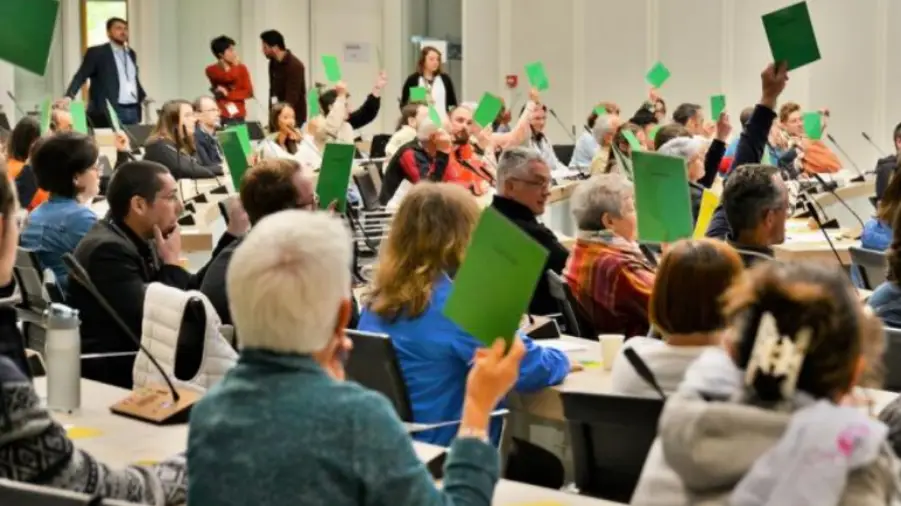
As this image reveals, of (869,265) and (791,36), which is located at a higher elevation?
(791,36)

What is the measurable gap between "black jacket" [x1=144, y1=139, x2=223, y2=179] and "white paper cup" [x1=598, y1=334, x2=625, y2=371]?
227 inches

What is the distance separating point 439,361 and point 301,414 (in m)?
1.77

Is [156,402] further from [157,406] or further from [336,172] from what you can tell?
[336,172]

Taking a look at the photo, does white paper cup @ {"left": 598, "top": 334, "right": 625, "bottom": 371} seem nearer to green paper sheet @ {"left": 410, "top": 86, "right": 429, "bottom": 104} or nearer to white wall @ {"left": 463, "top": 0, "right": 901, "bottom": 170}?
green paper sheet @ {"left": 410, "top": 86, "right": 429, "bottom": 104}

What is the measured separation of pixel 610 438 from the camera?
3.30 metres

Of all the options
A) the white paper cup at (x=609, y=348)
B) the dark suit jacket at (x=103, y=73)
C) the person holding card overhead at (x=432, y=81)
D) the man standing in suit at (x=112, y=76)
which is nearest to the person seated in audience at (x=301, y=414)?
the white paper cup at (x=609, y=348)

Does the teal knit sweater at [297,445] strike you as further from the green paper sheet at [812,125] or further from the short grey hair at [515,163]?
the green paper sheet at [812,125]

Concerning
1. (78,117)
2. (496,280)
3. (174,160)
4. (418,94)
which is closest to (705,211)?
(496,280)

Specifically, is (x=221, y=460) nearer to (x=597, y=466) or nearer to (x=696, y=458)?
(x=696, y=458)

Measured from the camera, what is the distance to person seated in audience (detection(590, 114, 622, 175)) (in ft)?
33.2

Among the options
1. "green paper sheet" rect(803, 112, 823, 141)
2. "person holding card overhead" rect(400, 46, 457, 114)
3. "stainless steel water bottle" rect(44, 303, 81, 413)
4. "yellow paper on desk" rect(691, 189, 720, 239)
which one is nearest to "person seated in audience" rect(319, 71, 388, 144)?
"person holding card overhead" rect(400, 46, 457, 114)

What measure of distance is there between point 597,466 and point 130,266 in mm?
1912

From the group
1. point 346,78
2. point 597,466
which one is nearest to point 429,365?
point 597,466

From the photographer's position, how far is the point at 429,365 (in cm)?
388
